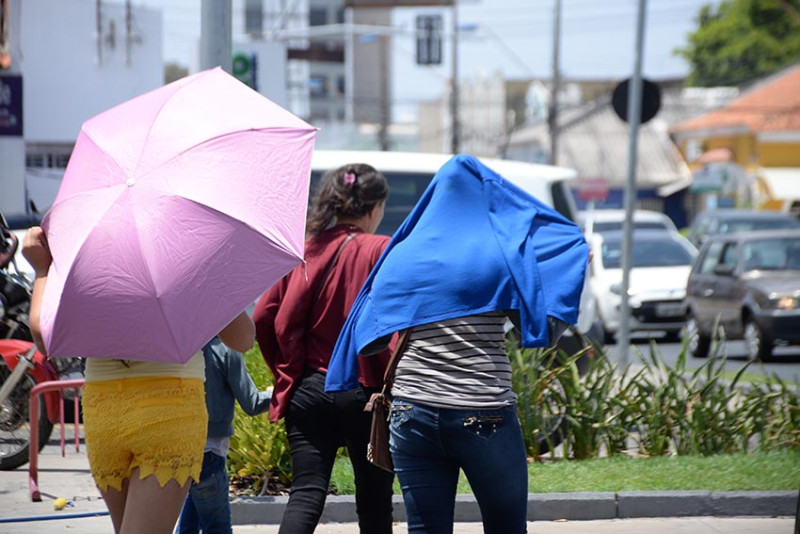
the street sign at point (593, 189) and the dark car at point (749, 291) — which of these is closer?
the dark car at point (749, 291)

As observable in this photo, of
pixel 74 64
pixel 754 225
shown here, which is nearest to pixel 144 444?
pixel 74 64

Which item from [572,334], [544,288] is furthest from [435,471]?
[572,334]

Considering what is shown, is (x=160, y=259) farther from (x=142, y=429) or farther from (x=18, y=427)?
(x=18, y=427)

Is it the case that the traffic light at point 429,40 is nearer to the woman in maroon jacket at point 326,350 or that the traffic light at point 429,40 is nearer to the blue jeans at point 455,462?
the woman in maroon jacket at point 326,350

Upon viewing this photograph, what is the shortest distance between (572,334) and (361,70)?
65.8 m

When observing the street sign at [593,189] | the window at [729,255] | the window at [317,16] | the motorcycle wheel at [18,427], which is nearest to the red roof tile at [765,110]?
the street sign at [593,189]

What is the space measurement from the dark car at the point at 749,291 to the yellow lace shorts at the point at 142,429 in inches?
492

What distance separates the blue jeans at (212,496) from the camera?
4.63 metres

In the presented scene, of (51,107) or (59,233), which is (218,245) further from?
(51,107)

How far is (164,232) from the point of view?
362 cm

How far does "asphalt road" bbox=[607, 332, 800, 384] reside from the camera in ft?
50.1

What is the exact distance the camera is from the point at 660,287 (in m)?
19.6

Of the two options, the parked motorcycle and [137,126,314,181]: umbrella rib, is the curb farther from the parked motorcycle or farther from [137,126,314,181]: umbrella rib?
[137,126,314,181]: umbrella rib

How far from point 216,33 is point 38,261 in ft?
14.2
